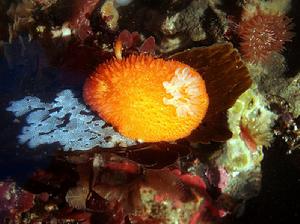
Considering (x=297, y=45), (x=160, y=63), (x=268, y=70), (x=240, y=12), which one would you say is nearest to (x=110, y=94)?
(x=160, y=63)

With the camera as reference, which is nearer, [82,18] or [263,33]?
[263,33]

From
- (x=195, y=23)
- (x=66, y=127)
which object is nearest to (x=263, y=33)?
(x=195, y=23)

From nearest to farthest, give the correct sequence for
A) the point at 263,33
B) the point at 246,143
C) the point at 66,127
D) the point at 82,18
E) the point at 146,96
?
1. the point at 146,96
2. the point at 66,127
3. the point at 263,33
4. the point at 246,143
5. the point at 82,18

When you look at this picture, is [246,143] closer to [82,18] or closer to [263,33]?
[263,33]

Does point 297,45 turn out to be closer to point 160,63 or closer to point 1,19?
point 160,63

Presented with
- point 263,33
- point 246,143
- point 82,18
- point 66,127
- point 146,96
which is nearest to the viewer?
point 146,96

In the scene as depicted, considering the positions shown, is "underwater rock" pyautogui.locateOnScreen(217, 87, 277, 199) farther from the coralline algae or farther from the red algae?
the red algae
